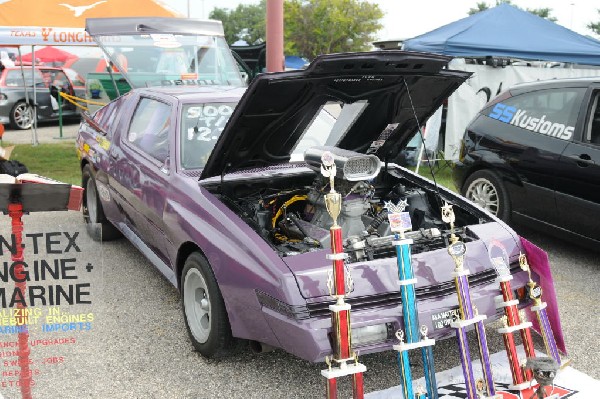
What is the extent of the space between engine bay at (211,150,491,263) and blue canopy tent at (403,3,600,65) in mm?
5677

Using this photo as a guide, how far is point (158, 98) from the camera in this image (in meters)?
4.96

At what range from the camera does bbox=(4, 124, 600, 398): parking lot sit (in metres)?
3.36

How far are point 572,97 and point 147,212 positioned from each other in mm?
3806

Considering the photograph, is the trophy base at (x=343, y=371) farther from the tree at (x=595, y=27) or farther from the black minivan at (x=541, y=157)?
the tree at (x=595, y=27)

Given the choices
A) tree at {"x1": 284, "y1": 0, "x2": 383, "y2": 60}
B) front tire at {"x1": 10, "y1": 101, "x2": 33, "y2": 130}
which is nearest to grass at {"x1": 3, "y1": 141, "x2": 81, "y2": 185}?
front tire at {"x1": 10, "y1": 101, "x2": 33, "y2": 130}

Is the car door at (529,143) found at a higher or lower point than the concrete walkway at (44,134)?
higher

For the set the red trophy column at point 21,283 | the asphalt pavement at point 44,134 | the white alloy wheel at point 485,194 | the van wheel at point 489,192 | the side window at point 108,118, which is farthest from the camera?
the asphalt pavement at point 44,134

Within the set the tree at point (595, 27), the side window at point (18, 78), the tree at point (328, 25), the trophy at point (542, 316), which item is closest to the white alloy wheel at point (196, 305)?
the trophy at point (542, 316)

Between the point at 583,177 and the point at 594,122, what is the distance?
539 millimetres

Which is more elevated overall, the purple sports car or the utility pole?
the utility pole

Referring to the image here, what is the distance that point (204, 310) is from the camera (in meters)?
3.72

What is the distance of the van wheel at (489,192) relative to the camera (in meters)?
5.95

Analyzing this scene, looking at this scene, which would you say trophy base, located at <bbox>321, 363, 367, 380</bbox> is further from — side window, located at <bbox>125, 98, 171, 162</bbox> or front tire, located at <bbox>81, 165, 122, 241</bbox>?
front tire, located at <bbox>81, 165, 122, 241</bbox>

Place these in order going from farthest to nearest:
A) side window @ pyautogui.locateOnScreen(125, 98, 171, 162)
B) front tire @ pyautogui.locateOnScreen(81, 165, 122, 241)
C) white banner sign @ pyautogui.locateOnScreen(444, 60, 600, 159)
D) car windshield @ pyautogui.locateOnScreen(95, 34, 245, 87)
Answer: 1. white banner sign @ pyautogui.locateOnScreen(444, 60, 600, 159)
2. car windshield @ pyautogui.locateOnScreen(95, 34, 245, 87)
3. front tire @ pyautogui.locateOnScreen(81, 165, 122, 241)
4. side window @ pyautogui.locateOnScreen(125, 98, 171, 162)
